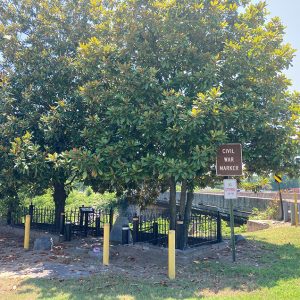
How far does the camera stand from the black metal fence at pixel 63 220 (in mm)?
12867

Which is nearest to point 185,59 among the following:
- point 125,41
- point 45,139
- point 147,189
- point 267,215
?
point 125,41

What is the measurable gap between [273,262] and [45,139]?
673 cm

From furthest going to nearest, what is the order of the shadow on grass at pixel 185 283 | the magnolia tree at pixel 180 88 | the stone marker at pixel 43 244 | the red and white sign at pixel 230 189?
the stone marker at pixel 43 244 < the red and white sign at pixel 230 189 < the magnolia tree at pixel 180 88 < the shadow on grass at pixel 185 283

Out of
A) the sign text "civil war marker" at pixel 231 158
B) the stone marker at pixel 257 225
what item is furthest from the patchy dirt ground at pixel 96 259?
the stone marker at pixel 257 225

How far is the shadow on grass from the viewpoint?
20.6 ft

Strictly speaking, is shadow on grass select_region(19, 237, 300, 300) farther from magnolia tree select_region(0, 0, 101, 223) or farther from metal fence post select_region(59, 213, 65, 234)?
metal fence post select_region(59, 213, 65, 234)

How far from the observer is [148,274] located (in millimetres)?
7766

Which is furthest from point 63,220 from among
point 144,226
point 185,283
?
point 185,283

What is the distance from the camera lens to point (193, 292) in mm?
6422

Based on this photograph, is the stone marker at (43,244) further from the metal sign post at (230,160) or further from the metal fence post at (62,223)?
the metal sign post at (230,160)

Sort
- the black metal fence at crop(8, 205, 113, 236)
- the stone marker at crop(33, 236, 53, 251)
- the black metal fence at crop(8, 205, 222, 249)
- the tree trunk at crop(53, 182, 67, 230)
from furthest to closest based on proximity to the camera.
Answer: the tree trunk at crop(53, 182, 67, 230) → the black metal fence at crop(8, 205, 113, 236) → the black metal fence at crop(8, 205, 222, 249) → the stone marker at crop(33, 236, 53, 251)

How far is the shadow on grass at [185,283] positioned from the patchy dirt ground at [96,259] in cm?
33

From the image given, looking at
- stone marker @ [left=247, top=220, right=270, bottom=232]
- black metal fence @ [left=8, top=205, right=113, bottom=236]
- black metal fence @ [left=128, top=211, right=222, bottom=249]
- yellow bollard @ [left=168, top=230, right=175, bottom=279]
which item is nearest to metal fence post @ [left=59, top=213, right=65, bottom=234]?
black metal fence @ [left=8, top=205, right=113, bottom=236]

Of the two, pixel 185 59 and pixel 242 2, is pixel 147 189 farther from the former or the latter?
pixel 242 2
